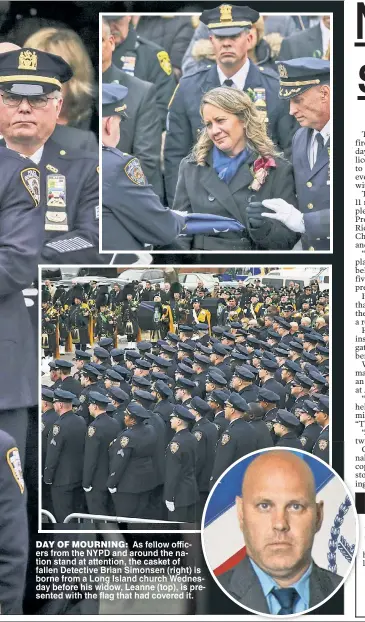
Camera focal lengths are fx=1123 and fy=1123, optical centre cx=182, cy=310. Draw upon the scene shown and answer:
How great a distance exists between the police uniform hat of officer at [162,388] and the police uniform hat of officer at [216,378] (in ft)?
0.72

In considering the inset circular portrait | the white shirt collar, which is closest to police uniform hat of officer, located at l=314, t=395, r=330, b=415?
the inset circular portrait

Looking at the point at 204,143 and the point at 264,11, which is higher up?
the point at 264,11

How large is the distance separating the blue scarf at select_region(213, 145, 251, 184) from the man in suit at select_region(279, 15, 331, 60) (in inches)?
22.3

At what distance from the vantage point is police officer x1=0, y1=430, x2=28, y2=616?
5641 millimetres

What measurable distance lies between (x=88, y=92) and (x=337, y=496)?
8.09ft

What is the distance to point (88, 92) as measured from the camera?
5848 mm

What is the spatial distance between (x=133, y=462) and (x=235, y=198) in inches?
58.3

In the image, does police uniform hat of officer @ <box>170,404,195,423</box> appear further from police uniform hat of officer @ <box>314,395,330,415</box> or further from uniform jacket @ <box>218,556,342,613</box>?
uniform jacket @ <box>218,556,342,613</box>

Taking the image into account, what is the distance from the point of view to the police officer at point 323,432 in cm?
586

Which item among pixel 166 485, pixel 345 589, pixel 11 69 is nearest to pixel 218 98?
pixel 11 69

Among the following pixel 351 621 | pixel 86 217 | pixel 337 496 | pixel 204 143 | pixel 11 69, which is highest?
pixel 11 69

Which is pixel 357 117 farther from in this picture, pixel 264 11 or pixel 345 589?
pixel 345 589

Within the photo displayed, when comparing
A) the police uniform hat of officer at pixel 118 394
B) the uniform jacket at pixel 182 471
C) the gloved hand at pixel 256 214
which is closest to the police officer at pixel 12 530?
the police uniform hat of officer at pixel 118 394

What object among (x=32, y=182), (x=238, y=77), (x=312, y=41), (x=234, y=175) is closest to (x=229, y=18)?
(x=238, y=77)
